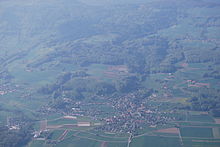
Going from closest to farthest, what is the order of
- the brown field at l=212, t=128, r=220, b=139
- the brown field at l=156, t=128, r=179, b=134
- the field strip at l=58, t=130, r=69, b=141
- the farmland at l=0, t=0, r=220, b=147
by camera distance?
the brown field at l=212, t=128, r=220, b=139
the brown field at l=156, t=128, r=179, b=134
the field strip at l=58, t=130, r=69, b=141
the farmland at l=0, t=0, r=220, b=147

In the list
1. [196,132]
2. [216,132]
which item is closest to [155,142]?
[196,132]

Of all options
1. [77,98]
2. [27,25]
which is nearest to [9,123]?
[77,98]

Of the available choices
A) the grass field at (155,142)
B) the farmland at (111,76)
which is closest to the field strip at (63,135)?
the farmland at (111,76)

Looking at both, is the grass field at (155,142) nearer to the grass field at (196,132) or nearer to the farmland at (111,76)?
the farmland at (111,76)

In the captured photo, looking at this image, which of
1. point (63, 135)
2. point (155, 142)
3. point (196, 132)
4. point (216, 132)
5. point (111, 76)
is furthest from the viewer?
point (111, 76)

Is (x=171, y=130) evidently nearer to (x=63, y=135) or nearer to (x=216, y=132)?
(x=216, y=132)

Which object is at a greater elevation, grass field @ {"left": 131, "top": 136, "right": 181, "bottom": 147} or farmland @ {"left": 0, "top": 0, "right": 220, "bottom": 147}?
farmland @ {"left": 0, "top": 0, "right": 220, "bottom": 147}

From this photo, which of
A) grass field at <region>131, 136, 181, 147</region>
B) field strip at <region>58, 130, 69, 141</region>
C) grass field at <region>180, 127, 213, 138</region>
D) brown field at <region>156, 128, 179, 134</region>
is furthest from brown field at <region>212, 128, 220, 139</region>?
field strip at <region>58, 130, 69, 141</region>

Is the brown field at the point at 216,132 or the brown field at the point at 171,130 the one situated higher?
the brown field at the point at 171,130

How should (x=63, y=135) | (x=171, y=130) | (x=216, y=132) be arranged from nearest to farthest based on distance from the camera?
(x=216, y=132) < (x=171, y=130) < (x=63, y=135)

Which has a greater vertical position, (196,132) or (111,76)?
(111,76)

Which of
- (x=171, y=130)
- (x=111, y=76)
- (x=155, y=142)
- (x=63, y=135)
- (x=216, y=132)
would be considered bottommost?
(x=155, y=142)

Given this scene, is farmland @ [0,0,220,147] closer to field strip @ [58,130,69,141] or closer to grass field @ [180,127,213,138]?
grass field @ [180,127,213,138]
